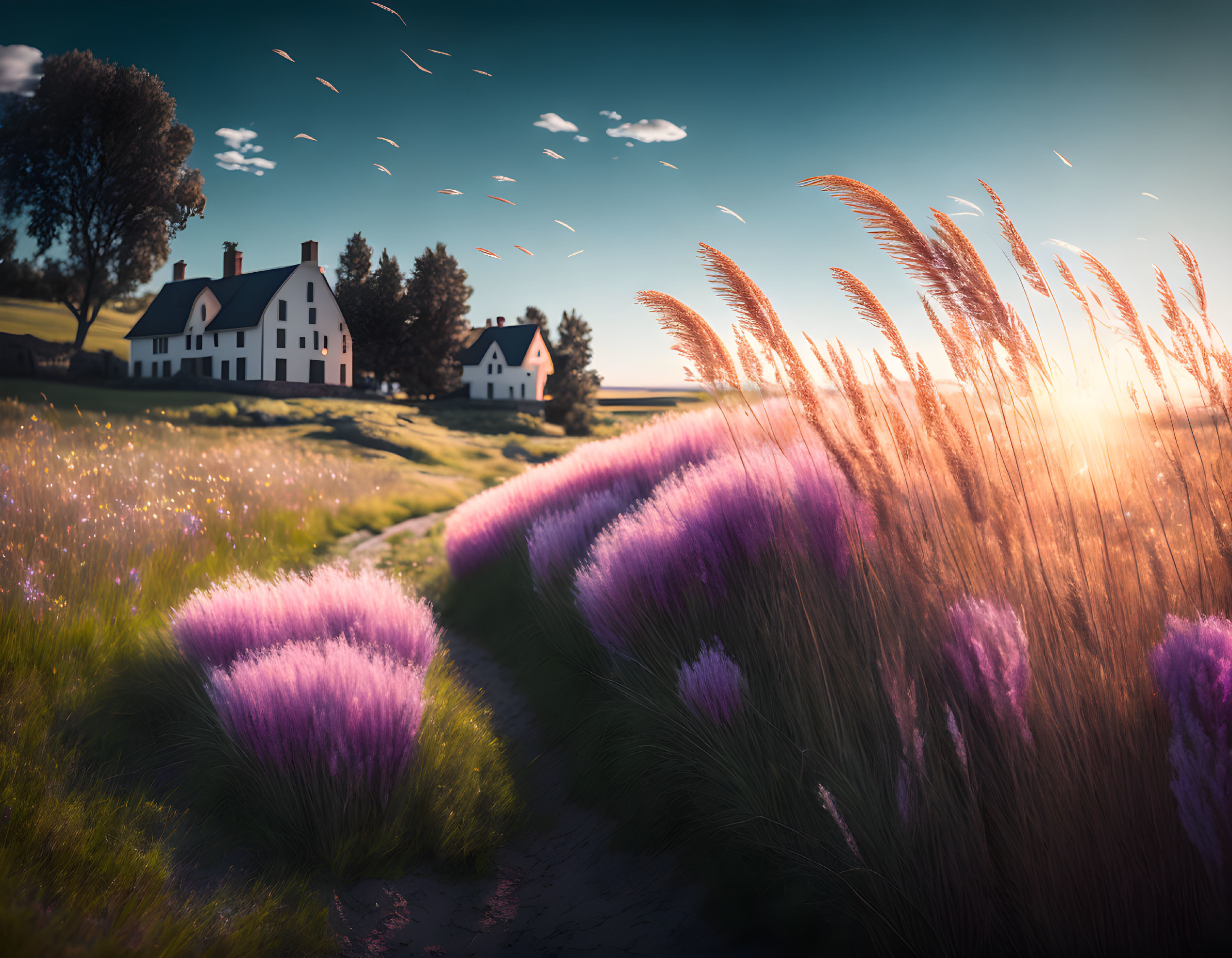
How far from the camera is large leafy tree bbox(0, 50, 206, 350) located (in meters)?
8.13

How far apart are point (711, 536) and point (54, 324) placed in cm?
927

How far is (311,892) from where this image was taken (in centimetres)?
208

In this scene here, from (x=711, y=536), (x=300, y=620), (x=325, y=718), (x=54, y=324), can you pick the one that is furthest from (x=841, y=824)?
(x=54, y=324)

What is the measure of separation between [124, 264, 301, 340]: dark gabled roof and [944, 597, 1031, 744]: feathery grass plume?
13557 millimetres

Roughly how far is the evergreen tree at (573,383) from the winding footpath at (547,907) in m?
Answer: 32.9

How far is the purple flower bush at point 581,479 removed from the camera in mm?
5750

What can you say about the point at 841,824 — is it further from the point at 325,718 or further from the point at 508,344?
the point at 508,344

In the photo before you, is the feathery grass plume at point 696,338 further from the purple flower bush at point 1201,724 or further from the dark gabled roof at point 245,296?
the dark gabled roof at point 245,296

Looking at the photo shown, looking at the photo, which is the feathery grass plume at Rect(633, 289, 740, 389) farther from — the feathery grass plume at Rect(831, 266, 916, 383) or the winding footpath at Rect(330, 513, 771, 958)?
the winding footpath at Rect(330, 513, 771, 958)

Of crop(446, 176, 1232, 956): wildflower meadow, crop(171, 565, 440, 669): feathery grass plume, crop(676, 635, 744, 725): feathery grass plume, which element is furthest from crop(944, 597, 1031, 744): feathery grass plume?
crop(171, 565, 440, 669): feathery grass plume

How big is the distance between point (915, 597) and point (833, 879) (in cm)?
93

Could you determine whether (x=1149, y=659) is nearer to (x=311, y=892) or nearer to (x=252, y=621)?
(x=311, y=892)

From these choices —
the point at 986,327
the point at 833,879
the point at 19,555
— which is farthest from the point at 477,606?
the point at 986,327

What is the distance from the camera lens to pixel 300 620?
348 cm
